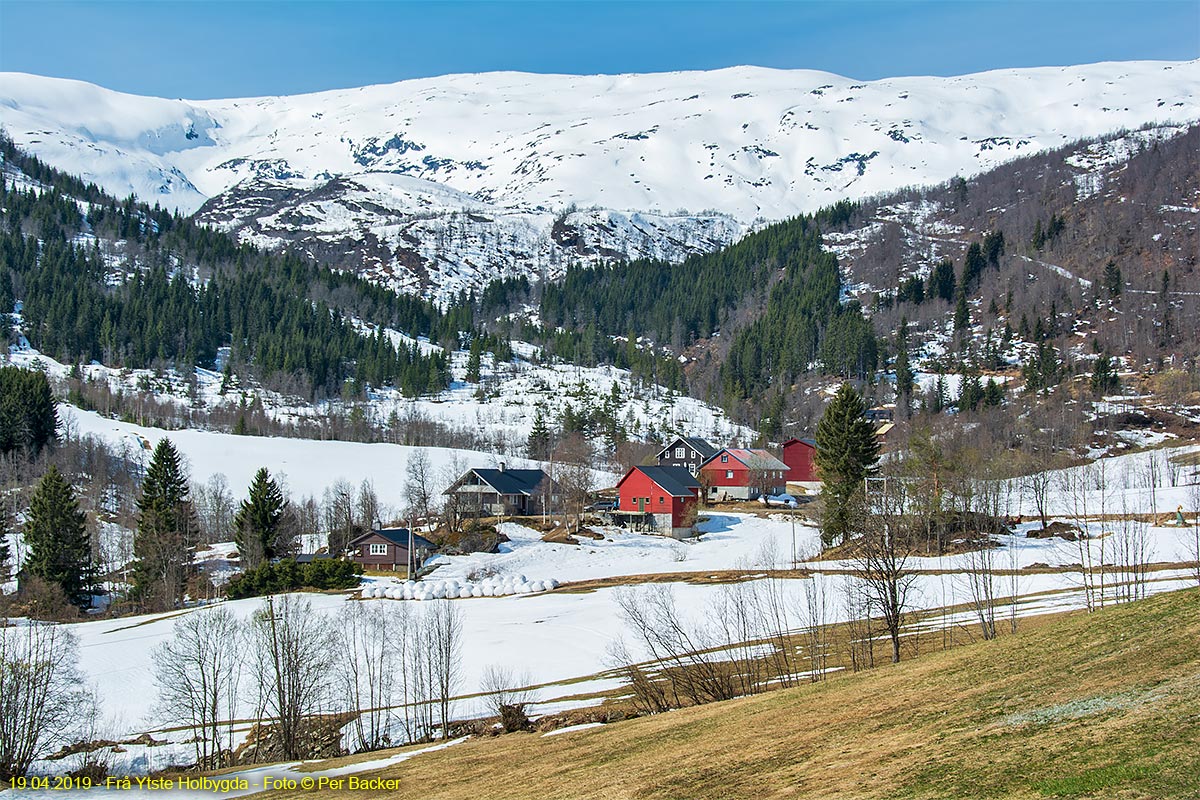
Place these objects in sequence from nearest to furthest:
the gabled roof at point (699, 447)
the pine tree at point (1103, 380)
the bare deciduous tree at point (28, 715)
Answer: the bare deciduous tree at point (28, 715) < the gabled roof at point (699, 447) < the pine tree at point (1103, 380)

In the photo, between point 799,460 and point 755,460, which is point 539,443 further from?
point 755,460

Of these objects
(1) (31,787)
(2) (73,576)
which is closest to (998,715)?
(1) (31,787)

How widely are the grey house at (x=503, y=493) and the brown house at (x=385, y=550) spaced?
14.0 metres

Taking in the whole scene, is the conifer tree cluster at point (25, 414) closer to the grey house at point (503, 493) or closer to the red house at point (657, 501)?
the grey house at point (503, 493)

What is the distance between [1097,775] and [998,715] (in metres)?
5.14

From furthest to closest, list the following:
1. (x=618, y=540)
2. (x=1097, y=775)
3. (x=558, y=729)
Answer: (x=618, y=540) < (x=558, y=729) < (x=1097, y=775)

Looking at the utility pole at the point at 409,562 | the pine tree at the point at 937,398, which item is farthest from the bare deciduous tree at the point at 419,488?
the pine tree at the point at 937,398

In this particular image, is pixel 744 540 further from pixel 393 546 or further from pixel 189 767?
pixel 189 767

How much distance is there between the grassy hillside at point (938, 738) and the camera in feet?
49.6

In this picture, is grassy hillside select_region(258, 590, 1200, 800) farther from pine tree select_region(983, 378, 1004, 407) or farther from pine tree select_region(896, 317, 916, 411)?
pine tree select_region(896, 317, 916, 411)

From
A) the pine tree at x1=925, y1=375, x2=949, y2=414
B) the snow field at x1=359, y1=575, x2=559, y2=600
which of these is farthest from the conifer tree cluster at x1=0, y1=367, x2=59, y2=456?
the pine tree at x1=925, y1=375, x2=949, y2=414

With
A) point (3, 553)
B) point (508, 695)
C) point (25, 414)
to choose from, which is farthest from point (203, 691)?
point (25, 414)

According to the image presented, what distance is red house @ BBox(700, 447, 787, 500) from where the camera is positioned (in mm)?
113750

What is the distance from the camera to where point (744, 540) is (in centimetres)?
8762
